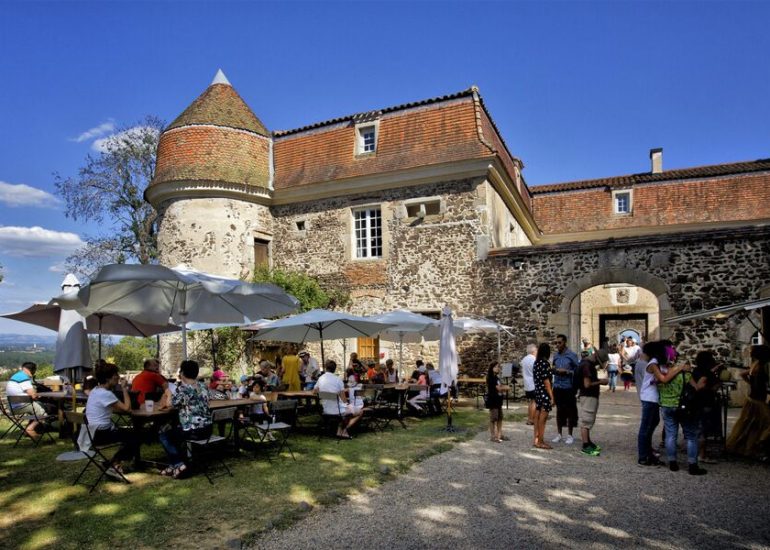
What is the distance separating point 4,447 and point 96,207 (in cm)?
2179

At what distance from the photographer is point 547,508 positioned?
18.1 ft

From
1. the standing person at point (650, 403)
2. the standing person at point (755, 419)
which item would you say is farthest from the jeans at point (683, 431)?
the standing person at point (755, 419)

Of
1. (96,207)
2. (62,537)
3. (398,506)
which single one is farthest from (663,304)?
(96,207)

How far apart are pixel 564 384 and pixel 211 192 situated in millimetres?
13424

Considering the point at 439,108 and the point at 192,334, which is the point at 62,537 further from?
the point at 439,108

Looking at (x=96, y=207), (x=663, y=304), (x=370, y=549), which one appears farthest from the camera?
(x=96, y=207)

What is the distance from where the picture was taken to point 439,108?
1733 cm

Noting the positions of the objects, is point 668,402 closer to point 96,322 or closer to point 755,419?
point 755,419

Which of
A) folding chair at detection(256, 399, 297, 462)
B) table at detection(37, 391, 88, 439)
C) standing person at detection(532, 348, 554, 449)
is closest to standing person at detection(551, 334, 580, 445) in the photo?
standing person at detection(532, 348, 554, 449)

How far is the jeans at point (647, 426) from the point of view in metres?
7.25

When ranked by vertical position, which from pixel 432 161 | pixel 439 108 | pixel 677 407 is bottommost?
pixel 677 407

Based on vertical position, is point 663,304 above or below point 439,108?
below

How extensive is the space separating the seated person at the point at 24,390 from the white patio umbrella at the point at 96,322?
0.86 meters

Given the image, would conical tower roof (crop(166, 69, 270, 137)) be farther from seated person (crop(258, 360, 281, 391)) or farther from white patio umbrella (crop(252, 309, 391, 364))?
seated person (crop(258, 360, 281, 391))
